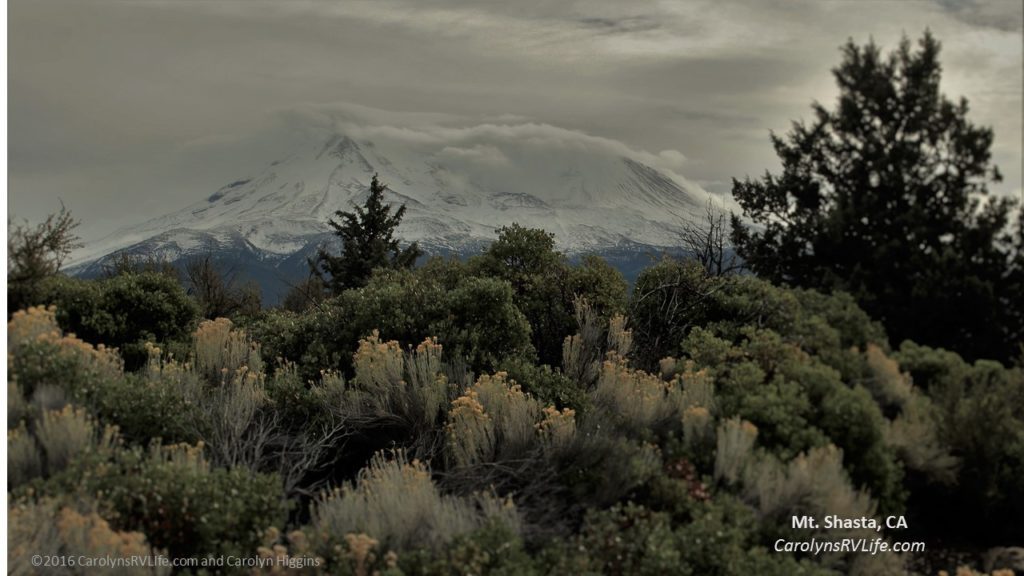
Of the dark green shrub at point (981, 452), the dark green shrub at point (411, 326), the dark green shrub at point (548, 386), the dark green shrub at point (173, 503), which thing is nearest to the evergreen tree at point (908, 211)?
the dark green shrub at point (981, 452)

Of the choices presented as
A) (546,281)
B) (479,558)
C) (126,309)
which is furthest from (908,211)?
(126,309)

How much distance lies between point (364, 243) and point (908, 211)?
10.6m

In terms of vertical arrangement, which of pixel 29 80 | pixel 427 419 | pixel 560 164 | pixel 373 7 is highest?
pixel 373 7

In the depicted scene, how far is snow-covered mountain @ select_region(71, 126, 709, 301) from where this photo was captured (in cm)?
920

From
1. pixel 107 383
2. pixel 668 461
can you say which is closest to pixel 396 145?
pixel 107 383

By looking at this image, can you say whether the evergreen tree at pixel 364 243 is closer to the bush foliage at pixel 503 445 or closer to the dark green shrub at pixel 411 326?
the dark green shrub at pixel 411 326

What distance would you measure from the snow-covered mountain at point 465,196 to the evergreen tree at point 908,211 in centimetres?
Answer: 216

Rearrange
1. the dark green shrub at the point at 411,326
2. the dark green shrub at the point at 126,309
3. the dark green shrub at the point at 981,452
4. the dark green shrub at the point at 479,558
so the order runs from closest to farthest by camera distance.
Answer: the dark green shrub at the point at 479,558 → the dark green shrub at the point at 981,452 → the dark green shrub at the point at 126,309 → the dark green shrub at the point at 411,326

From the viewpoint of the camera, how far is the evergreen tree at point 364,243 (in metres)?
13.0

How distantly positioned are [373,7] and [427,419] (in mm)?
3962

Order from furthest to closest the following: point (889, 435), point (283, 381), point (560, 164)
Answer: point (560, 164)
point (283, 381)
point (889, 435)

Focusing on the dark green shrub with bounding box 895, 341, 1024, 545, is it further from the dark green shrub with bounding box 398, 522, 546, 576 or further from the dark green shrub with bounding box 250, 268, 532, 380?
the dark green shrub with bounding box 250, 268, 532, 380

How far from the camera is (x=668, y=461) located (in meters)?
6.09

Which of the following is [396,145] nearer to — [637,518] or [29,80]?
[29,80]
